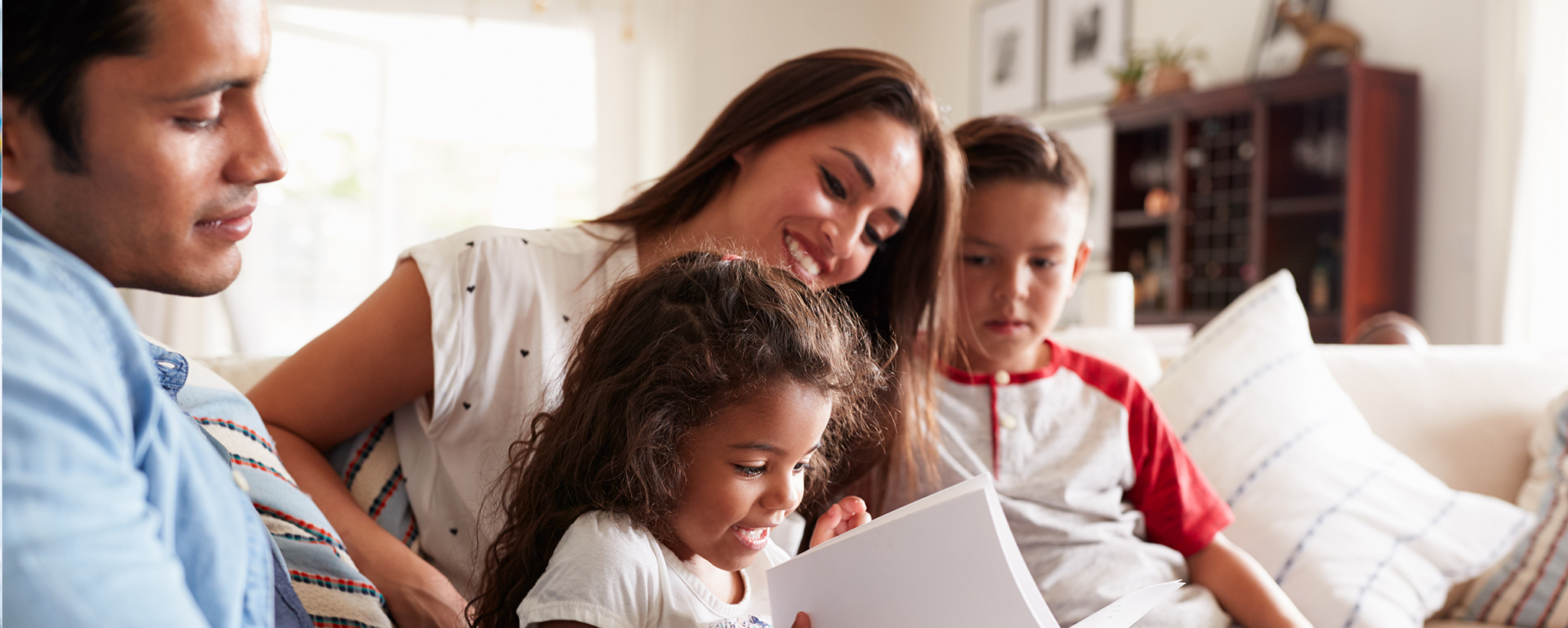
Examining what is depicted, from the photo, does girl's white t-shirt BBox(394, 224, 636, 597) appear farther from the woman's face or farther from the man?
the man

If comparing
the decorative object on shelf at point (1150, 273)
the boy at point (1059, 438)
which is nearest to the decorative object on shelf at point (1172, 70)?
the decorative object on shelf at point (1150, 273)

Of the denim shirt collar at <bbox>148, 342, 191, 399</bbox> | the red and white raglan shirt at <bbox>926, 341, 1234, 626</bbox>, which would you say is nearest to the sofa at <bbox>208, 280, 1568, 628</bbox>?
the red and white raglan shirt at <bbox>926, 341, 1234, 626</bbox>

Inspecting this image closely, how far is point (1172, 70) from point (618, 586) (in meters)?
4.34

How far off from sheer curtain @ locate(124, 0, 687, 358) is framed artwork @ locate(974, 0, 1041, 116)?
1.74 meters

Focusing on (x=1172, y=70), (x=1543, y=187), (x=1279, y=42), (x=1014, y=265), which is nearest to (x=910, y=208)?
(x=1014, y=265)

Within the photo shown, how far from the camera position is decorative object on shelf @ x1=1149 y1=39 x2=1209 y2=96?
14.7ft

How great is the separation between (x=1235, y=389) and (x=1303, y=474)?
16 cm

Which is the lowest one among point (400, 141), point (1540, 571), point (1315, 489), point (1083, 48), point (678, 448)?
point (1540, 571)

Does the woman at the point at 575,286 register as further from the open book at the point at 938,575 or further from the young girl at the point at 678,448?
the open book at the point at 938,575

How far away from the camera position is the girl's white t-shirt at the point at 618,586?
748 mm

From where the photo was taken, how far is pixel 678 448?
32.9 inches

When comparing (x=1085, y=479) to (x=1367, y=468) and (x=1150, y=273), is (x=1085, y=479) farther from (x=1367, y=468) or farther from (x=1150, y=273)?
(x=1150, y=273)

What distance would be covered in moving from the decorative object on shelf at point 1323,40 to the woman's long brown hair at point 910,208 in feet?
10.8

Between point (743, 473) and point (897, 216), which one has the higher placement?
point (897, 216)
